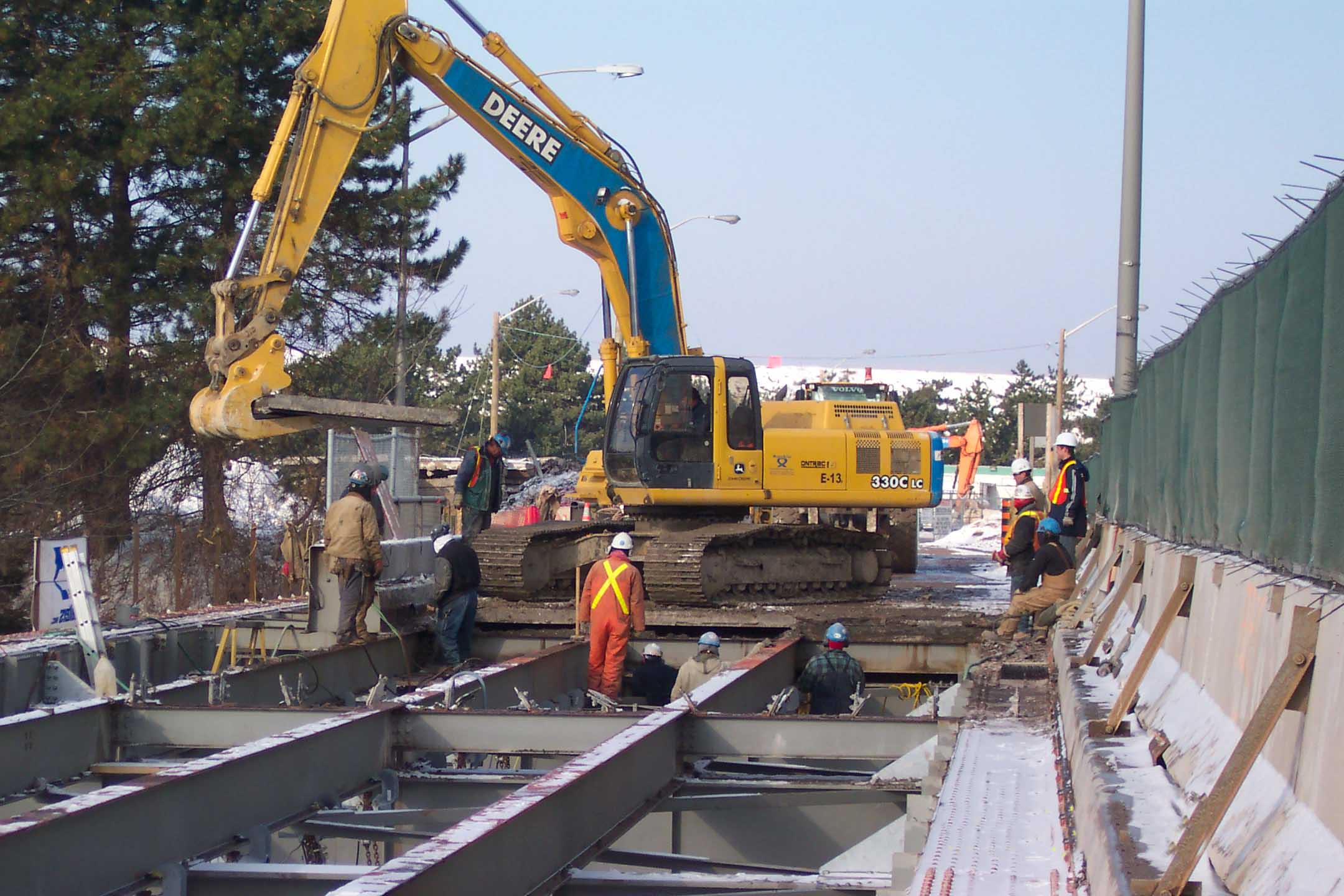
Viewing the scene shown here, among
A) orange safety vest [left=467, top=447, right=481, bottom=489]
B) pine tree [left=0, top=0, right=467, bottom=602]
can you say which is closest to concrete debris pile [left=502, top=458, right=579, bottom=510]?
pine tree [left=0, top=0, right=467, bottom=602]

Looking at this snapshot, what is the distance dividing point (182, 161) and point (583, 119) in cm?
947

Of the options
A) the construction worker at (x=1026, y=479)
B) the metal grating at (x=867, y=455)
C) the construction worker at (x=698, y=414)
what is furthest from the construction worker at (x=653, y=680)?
the metal grating at (x=867, y=455)

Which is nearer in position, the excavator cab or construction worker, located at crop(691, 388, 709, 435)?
the excavator cab

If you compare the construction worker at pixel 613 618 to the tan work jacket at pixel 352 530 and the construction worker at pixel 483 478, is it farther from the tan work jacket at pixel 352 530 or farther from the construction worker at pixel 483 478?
the construction worker at pixel 483 478

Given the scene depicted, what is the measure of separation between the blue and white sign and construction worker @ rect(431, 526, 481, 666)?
3005mm

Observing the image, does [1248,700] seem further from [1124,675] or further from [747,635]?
[747,635]

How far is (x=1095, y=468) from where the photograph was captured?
66.9ft

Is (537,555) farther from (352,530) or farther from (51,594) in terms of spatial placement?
(51,594)

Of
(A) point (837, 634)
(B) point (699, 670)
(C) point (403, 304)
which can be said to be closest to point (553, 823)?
(B) point (699, 670)

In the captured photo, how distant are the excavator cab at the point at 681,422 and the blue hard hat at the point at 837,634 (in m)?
3.12

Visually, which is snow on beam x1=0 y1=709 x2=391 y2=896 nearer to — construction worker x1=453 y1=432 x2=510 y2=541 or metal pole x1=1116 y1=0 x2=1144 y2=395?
construction worker x1=453 y1=432 x2=510 y2=541

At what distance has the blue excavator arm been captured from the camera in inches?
470

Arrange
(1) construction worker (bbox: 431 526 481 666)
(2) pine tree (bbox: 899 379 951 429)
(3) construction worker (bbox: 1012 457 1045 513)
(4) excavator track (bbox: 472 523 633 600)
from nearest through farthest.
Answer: (1) construction worker (bbox: 431 526 481 666), (3) construction worker (bbox: 1012 457 1045 513), (4) excavator track (bbox: 472 523 633 600), (2) pine tree (bbox: 899 379 951 429)

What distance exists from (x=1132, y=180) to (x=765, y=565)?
531cm
